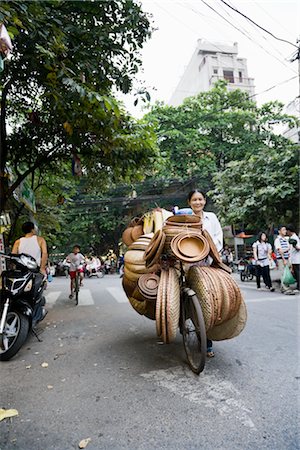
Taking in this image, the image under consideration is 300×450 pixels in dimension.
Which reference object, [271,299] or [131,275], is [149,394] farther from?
[271,299]

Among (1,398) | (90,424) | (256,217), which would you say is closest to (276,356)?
(90,424)

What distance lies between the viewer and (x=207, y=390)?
2.53m

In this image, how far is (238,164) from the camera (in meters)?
11.8

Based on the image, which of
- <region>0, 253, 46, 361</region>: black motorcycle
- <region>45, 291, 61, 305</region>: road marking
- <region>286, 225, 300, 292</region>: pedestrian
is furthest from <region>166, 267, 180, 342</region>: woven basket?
<region>45, 291, 61, 305</region>: road marking

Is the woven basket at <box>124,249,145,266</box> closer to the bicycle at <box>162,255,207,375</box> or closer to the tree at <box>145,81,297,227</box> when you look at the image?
the bicycle at <box>162,255,207,375</box>

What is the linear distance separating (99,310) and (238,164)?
780cm

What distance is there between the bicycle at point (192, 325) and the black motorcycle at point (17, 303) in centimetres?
181

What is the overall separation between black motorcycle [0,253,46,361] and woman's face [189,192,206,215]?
2169 mm

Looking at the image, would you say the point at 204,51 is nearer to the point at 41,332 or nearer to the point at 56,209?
the point at 56,209

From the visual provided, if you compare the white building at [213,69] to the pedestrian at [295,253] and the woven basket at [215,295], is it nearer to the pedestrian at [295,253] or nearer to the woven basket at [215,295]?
the pedestrian at [295,253]

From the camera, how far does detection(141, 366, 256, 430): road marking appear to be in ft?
7.22

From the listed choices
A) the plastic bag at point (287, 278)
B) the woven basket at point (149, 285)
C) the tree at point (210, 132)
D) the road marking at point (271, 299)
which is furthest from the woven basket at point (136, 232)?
the tree at point (210, 132)

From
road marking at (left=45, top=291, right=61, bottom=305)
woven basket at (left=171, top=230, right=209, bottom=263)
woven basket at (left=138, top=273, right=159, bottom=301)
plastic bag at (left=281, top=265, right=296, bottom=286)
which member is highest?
woven basket at (left=171, top=230, right=209, bottom=263)

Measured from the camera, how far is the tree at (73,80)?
4.18 meters
